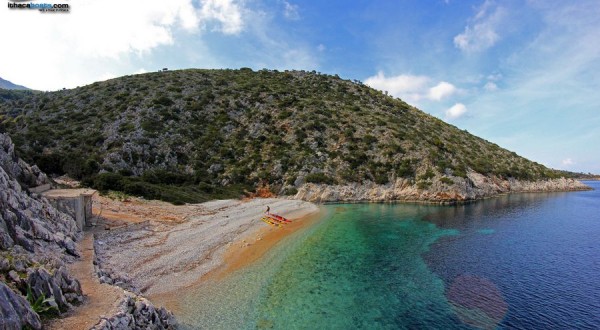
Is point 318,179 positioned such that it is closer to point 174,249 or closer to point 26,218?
point 174,249

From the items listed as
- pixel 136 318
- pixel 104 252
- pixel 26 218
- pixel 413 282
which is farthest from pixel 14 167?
pixel 413 282

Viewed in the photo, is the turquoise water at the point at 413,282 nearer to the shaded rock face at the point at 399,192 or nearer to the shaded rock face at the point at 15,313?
the shaded rock face at the point at 15,313

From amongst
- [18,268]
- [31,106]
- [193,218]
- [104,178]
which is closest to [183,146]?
[104,178]

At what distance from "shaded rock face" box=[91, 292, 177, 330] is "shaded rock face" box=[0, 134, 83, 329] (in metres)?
1.75

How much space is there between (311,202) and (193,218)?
89.6 feet

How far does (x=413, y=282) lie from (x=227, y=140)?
5704cm

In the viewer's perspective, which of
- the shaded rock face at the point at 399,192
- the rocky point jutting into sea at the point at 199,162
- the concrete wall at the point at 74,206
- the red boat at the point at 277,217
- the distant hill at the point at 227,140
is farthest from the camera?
the shaded rock face at the point at 399,192

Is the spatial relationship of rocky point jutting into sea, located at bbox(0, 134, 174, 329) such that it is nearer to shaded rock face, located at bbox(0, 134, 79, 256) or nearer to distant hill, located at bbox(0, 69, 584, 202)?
shaded rock face, located at bbox(0, 134, 79, 256)

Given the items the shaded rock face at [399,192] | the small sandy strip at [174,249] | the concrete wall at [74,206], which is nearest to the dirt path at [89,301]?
the small sandy strip at [174,249]

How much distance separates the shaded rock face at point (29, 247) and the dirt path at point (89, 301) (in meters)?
0.50

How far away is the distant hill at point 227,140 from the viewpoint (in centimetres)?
5528

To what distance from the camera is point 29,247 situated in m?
15.1

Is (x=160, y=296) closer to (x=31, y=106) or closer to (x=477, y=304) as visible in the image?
(x=477, y=304)

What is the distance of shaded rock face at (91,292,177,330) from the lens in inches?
445
